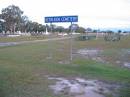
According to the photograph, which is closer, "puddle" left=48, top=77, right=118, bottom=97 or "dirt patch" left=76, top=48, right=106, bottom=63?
"puddle" left=48, top=77, right=118, bottom=97

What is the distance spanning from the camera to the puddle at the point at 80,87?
351 inches

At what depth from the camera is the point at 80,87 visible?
9922 millimetres

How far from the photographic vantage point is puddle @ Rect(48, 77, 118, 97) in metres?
8.92

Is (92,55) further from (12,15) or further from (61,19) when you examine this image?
(12,15)

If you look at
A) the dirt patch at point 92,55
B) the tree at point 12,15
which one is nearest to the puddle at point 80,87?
the dirt patch at point 92,55

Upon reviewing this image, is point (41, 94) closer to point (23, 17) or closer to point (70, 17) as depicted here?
point (70, 17)

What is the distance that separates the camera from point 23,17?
5128 inches

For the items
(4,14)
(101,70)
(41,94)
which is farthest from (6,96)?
(4,14)

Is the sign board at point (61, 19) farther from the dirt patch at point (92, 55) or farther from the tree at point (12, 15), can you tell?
the tree at point (12, 15)

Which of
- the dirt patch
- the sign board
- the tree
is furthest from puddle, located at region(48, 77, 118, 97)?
the tree

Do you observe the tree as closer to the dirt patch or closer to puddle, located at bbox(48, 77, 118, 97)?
the dirt patch

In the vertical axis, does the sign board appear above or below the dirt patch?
above

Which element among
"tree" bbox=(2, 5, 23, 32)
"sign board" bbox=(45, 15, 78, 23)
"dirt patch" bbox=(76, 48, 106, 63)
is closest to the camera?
"sign board" bbox=(45, 15, 78, 23)

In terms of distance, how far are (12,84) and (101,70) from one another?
538cm
